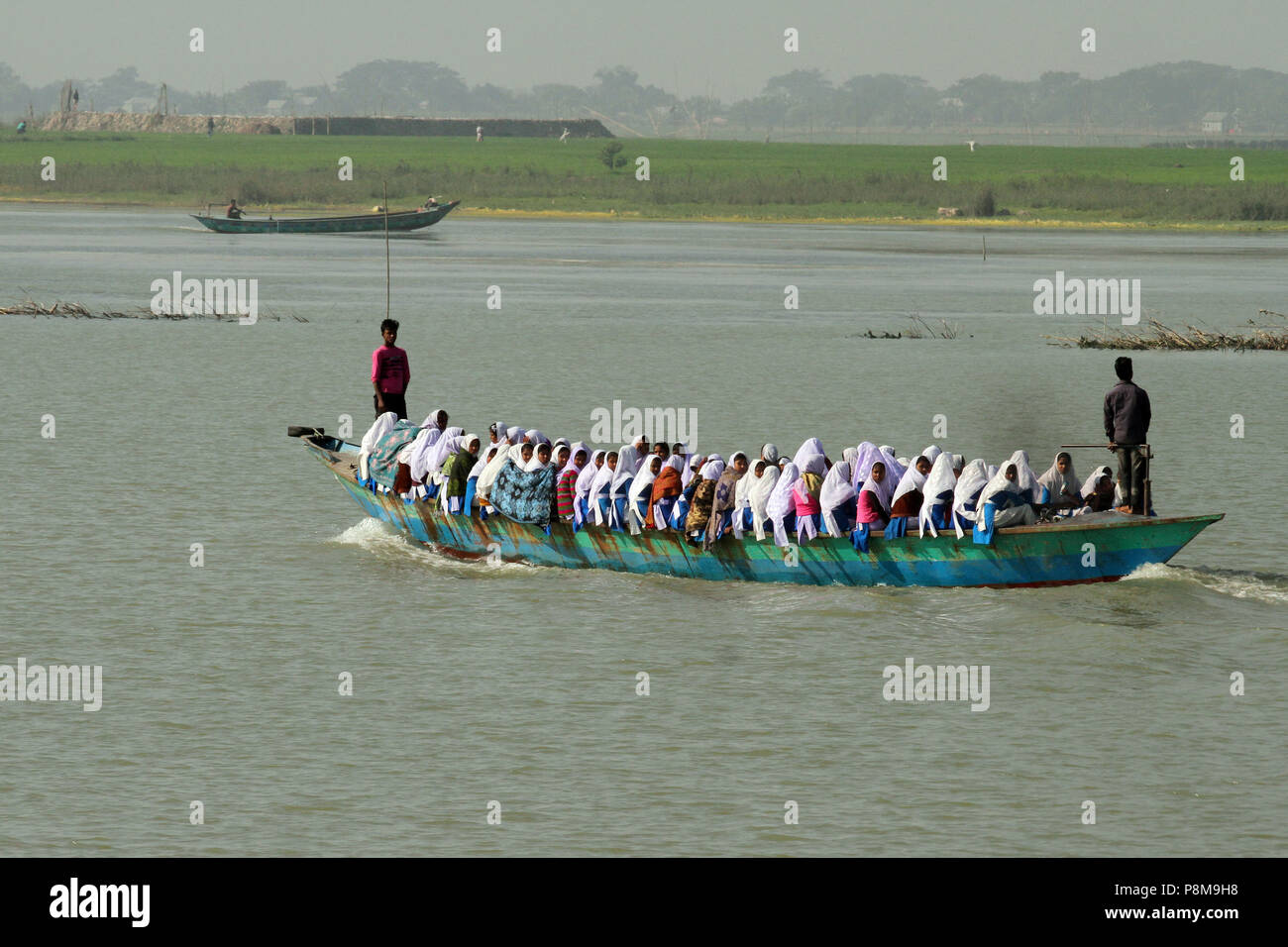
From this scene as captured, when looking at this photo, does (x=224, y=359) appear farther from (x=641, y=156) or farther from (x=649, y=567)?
(x=641, y=156)

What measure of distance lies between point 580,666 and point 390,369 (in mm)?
8455

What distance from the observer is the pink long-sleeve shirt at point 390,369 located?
83.0 feet

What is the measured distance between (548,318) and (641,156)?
10751cm

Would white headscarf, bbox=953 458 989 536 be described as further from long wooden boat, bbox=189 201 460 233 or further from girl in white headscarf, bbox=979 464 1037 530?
long wooden boat, bbox=189 201 460 233

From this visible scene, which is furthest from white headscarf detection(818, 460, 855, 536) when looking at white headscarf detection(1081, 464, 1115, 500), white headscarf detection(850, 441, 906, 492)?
white headscarf detection(1081, 464, 1115, 500)

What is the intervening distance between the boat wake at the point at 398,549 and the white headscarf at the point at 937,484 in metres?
5.09

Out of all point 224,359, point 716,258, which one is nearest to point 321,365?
point 224,359

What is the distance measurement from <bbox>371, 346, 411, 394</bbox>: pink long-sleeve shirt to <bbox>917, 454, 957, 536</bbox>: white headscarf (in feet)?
27.4

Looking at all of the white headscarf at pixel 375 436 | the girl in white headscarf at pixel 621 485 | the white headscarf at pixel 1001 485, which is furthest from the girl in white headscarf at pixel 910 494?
the white headscarf at pixel 375 436

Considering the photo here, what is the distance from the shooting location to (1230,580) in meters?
21.4

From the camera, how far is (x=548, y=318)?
56.7 meters

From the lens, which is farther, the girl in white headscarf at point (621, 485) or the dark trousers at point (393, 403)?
the dark trousers at point (393, 403)

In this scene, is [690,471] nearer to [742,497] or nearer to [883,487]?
[742,497]

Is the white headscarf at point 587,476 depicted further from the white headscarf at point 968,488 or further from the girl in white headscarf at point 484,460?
the white headscarf at point 968,488
